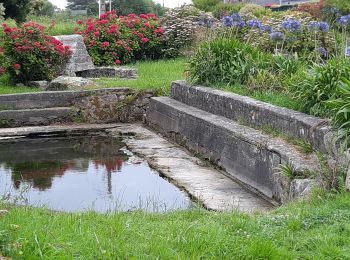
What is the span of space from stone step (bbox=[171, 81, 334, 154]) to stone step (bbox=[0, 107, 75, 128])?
2.21m

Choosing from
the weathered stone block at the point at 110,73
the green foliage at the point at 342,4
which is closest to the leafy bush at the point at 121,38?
the weathered stone block at the point at 110,73

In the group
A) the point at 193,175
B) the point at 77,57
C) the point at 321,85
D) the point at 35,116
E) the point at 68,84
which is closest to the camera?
the point at 321,85

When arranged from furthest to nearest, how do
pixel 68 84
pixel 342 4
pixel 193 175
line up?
pixel 342 4
pixel 68 84
pixel 193 175

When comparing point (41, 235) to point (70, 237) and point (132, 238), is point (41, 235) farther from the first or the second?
point (132, 238)

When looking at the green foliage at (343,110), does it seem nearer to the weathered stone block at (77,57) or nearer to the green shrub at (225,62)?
the green shrub at (225,62)

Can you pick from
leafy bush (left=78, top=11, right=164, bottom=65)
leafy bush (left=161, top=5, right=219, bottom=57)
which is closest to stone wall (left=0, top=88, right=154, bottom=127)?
leafy bush (left=78, top=11, right=164, bottom=65)

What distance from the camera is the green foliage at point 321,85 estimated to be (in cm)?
767

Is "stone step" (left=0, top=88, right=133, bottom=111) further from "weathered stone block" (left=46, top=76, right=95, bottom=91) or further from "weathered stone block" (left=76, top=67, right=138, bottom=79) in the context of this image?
"weathered stone block" (left=76, top=67, right=138, bottom=79)

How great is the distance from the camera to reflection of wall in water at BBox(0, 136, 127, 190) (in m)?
8.91

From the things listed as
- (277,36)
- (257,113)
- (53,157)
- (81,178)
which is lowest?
(53,157)

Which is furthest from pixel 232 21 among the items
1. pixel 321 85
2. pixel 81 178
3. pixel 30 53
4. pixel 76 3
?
pixel 76 3

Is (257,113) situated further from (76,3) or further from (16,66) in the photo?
(76,3)

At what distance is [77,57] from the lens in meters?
15.9

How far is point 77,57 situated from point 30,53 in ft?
5.23
